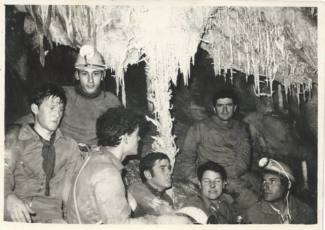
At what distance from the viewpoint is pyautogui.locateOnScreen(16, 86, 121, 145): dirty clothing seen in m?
1.33

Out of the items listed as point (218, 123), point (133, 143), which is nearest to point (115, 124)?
point (133, 143)

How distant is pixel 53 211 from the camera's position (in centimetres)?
132

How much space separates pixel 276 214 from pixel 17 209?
0.70 meters

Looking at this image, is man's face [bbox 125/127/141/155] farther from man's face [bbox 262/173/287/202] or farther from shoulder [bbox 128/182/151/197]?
man's face [bbox 262/173/287/202]

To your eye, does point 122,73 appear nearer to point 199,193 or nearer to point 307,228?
point 199,193

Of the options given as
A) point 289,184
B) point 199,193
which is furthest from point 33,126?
point 289,184

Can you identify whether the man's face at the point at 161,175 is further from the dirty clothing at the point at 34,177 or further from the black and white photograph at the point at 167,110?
the dirty clothing at the point at 34,177

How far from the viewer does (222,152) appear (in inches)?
52.8

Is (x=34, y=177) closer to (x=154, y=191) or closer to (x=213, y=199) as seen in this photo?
(x=154, y=191)

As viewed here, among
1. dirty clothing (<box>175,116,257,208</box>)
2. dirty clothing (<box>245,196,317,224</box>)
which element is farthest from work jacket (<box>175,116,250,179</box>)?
dirty clothing (<box>245,196,317,224</box>)

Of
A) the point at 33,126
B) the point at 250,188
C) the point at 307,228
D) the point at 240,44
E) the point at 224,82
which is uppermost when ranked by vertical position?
Result: the point at 240,44

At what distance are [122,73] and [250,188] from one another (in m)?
0.47

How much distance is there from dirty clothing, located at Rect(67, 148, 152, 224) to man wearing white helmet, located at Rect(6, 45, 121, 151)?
61 mm

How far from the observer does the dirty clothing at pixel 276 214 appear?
134 cm
